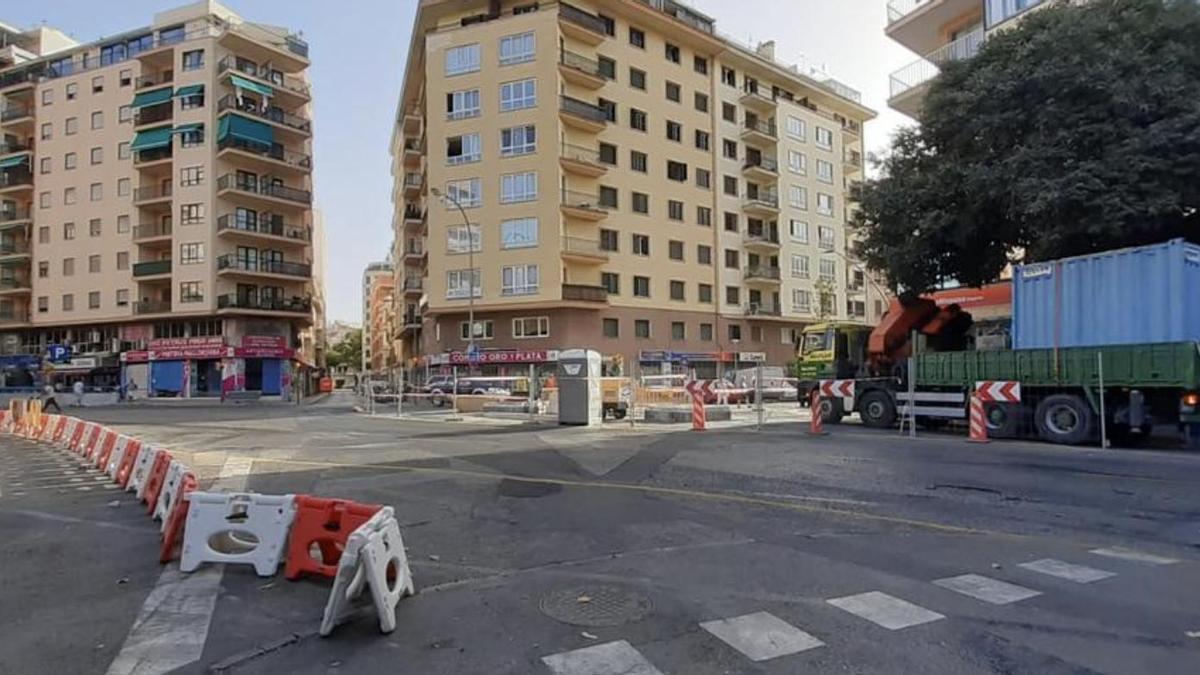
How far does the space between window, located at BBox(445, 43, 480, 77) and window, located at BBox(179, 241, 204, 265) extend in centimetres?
2275

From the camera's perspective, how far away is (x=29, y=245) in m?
61.3

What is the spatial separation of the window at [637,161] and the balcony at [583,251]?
679cm

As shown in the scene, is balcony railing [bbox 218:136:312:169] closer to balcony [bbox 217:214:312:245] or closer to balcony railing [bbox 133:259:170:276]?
balcony [bbox 217:214:312:245]

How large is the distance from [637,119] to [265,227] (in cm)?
2983

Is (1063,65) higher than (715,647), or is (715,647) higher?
(1063,65)

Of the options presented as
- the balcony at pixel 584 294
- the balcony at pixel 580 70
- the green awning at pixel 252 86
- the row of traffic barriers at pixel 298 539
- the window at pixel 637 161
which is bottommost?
the row of traffic barriers at pixel 298 539

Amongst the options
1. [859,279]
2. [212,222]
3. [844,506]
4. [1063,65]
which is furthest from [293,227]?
[844,506]

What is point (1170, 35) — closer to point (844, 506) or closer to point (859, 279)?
point (844, 506)

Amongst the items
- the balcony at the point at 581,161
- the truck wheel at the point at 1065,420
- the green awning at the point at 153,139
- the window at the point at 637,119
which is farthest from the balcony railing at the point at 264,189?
the truck wheel at the point at 1065,420

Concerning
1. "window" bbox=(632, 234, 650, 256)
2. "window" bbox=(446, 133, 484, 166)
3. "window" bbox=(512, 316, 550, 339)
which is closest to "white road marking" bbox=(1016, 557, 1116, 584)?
"window" bbox=(512, 316, 550, 339)

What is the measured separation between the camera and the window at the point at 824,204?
65188mm

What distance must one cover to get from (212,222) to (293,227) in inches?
259

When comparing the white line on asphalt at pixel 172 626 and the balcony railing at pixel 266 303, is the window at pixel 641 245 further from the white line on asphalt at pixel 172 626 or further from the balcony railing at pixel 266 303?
the white line on asphalt at pixel 172 626

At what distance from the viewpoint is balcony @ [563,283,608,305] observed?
46.4 metres
